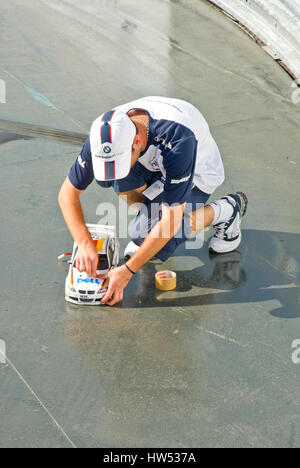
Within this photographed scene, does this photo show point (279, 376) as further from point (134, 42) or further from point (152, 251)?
point (134, 42)

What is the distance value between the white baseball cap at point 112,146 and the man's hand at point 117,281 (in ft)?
1.95

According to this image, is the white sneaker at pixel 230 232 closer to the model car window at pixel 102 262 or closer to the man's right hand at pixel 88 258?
the model car window at pixel 102 262

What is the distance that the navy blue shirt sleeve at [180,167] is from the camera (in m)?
3.69

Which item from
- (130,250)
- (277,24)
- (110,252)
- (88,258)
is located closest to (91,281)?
(88,258)

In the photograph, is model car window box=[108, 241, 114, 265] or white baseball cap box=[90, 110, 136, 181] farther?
model car window box=[108, 241, 114, 265]

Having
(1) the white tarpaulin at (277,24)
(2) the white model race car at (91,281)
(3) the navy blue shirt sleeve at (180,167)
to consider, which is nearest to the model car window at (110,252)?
(2) the white model race car at (91,281)

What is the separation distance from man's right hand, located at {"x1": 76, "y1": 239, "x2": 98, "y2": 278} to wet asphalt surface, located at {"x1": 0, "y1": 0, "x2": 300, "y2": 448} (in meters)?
0.29

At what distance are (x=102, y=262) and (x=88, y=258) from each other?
7.6 inches

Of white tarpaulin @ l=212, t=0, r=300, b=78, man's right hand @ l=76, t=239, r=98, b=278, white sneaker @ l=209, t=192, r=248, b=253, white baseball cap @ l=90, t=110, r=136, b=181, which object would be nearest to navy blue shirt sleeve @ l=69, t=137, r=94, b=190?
white baseball cap @ l=90, t=110, r=136, b=181

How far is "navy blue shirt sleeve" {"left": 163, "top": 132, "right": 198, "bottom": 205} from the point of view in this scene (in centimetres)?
369

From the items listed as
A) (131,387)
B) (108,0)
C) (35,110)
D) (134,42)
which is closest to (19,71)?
(35,110)

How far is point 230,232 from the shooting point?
4441 mm

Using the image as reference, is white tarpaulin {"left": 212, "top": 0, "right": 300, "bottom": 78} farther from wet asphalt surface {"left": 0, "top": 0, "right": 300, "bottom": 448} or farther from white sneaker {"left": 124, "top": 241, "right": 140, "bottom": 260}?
white sneaker {"left": 124, "top": 241, "right": 140, "bottom": 260}

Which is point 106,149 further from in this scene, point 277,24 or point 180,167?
point 277,24
